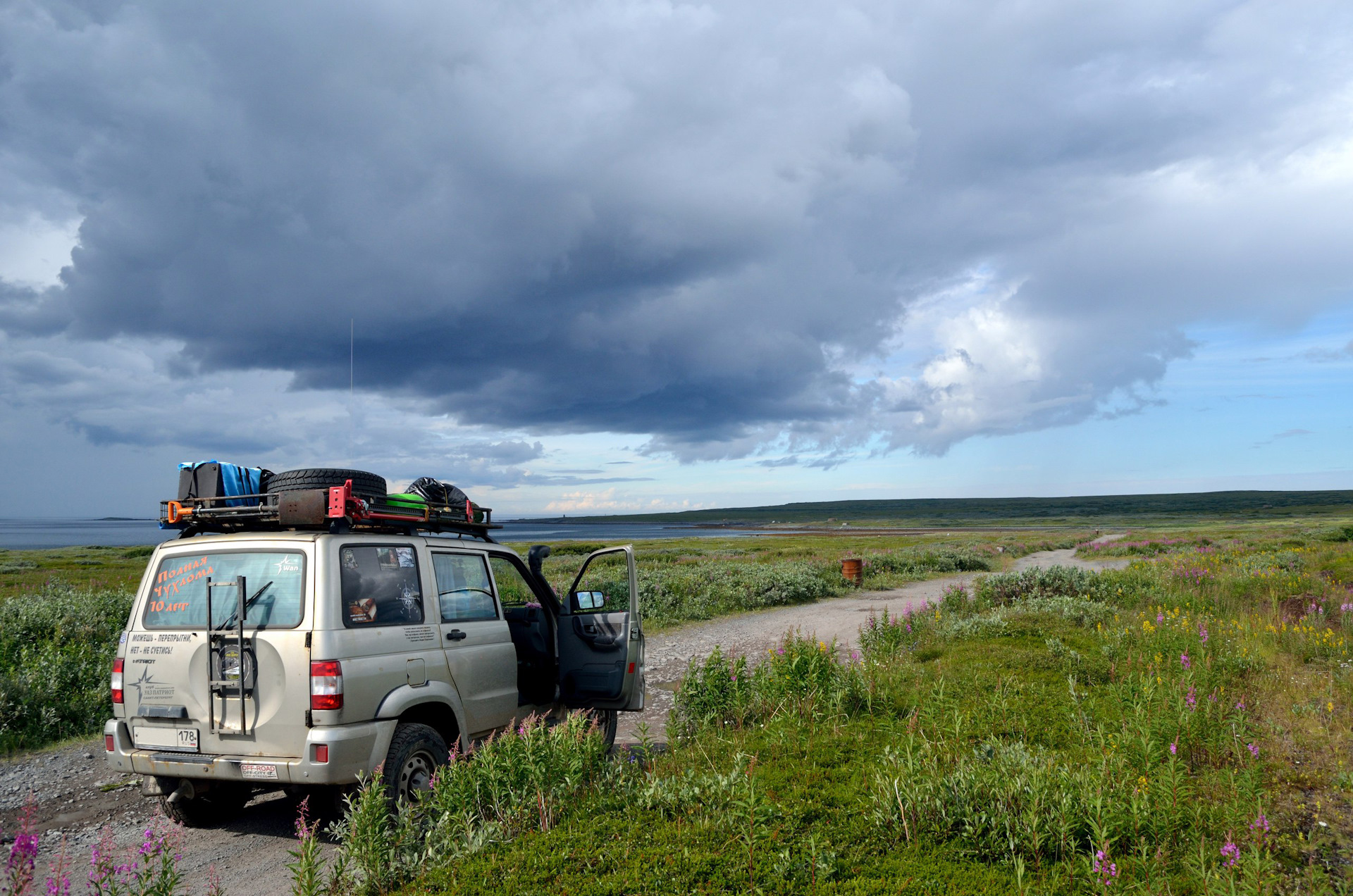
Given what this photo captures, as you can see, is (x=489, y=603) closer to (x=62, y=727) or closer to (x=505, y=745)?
(x=505, y=745)

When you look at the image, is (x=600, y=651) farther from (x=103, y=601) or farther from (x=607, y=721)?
(x=103, y=601)

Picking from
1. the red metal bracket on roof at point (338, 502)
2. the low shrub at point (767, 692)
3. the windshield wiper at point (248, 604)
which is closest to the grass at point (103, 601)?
the windshield wiper at point (248, 604)

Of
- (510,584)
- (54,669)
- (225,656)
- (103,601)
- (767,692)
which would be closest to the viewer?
(225,656)

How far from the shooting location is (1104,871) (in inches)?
143

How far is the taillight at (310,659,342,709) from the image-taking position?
15.2ft

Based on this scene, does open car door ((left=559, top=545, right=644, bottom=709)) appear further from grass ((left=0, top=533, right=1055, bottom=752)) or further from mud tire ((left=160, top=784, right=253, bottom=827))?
grass ((left=0, top=533, right=1055, bottom=752))

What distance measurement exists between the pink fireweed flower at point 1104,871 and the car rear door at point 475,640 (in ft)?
13.7

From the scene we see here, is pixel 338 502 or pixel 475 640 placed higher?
pixel 338 502

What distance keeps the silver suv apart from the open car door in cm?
104

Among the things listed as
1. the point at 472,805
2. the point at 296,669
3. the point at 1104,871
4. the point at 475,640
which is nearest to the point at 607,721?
the point at 475,640

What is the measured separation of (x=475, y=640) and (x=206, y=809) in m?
2.29

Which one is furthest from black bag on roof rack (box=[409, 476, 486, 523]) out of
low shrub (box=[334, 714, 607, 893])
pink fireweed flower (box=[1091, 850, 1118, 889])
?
pink fireweed flower (box=[1091, 850, 1118, 889])

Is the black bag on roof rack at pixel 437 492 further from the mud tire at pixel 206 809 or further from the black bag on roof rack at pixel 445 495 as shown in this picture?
the mud tire at pixel 206 809

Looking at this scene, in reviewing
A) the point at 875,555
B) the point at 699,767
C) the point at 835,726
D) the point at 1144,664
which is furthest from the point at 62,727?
the point at 875,555
